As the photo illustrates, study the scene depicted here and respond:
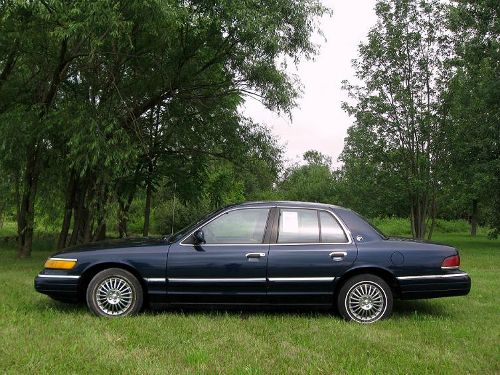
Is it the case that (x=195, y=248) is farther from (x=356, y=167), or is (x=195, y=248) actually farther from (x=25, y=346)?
(x=356, y=167)

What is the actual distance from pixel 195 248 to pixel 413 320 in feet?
9.34

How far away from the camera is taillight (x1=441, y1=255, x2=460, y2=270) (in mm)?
6749

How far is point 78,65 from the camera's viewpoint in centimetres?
1478

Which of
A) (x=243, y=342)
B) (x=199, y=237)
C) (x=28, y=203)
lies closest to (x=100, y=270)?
(x=199, y=237)

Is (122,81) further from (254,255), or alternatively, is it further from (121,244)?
(254,255)

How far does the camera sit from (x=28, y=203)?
16484 mm

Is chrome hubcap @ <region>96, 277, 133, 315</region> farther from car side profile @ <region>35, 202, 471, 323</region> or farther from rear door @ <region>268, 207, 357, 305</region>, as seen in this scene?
rear door @ <region>268, 207, 357, 305</region>

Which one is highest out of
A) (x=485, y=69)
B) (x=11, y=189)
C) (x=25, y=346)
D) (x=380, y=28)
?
(x=380, y=28)

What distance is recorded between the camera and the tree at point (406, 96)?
24422 millimetres

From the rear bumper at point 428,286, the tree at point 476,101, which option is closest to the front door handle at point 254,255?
the rear bumper at point 428,286

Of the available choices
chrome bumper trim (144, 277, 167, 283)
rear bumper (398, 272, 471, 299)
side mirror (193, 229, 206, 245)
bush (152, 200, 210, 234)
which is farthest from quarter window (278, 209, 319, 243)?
bush (152, 200, 210, 234)

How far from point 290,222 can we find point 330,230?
0.51 meters

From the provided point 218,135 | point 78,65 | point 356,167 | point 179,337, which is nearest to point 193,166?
point 218,135

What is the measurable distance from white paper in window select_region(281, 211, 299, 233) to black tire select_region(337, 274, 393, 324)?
0.93 metres
